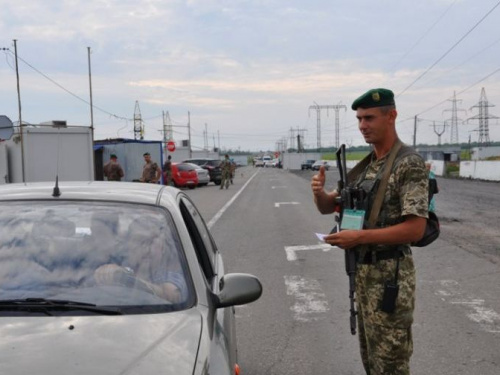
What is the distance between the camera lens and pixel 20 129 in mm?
17609

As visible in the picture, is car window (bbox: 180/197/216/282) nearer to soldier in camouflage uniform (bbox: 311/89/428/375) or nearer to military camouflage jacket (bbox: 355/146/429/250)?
soldier in camouflage uniform (bbox: 311/89/428/375)

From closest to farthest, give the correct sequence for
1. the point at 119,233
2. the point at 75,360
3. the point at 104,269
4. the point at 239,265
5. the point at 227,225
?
the point at 75,360 < the point at 104,269 < the point at 119,233 < the point at 239,265 < the point at 227,225

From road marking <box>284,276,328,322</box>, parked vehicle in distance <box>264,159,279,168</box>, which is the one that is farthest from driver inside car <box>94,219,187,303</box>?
parked vehicle in distance <box>264,159,279,168</box>

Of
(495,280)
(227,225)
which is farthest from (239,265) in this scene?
(227,225)

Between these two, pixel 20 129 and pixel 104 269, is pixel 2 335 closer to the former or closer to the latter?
pixel 104 269

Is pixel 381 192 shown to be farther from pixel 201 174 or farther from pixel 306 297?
pixel 201 174

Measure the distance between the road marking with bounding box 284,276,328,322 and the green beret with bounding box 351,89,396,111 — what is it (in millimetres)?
3075

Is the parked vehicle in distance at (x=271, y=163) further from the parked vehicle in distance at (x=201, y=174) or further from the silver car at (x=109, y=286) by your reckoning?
the silver car at (x=109, y=286)

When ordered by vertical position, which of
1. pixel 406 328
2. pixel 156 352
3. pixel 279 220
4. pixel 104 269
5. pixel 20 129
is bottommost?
pixel 279 220

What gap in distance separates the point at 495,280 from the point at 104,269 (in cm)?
590

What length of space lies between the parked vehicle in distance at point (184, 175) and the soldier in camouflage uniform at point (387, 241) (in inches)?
1070

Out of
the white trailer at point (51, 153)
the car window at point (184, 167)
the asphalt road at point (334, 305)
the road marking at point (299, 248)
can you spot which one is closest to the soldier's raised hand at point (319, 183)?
the asphalt road at point (334, 305)

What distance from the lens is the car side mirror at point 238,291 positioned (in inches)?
115

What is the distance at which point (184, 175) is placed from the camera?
30.3m
